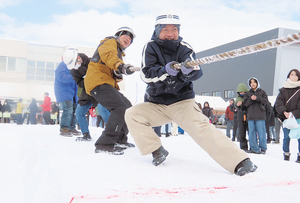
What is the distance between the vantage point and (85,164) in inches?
90.3

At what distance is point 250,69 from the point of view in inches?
1259

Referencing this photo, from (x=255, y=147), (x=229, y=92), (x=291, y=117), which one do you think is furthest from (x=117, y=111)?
(x=229, y=92)

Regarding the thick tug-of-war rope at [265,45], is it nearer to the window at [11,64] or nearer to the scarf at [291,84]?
the scarf at [291,84]

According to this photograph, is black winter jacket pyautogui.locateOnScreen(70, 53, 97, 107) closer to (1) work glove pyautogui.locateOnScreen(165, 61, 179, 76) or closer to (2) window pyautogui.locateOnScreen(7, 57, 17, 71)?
(1) work glove pyautogui.locateOnScreen(165, 61, 179, 76)

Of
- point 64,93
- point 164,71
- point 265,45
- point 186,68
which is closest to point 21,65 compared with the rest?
point 64,93

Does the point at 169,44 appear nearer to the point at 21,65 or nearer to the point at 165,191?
the point at 165,191

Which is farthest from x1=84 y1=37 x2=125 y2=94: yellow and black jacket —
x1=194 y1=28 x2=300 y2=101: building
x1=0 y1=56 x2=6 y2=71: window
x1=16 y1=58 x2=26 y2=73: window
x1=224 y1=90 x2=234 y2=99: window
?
x1=224 y1=90 x2=234 y2=99: window

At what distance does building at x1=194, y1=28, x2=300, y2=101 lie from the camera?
2623 centimetres

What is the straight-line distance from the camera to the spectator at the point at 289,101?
4207mm

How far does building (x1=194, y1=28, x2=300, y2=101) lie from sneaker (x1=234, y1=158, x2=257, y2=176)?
76.2 ft

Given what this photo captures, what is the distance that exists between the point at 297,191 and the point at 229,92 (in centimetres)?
3554

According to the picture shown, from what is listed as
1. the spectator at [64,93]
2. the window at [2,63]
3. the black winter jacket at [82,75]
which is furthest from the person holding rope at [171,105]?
the window at [2,63]

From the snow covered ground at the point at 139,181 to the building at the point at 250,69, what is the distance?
23.2 metres

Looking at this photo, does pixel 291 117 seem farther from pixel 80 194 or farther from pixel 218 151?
pixel 80 194
